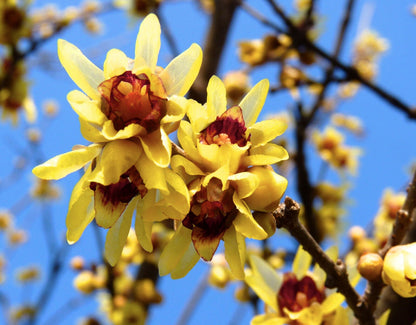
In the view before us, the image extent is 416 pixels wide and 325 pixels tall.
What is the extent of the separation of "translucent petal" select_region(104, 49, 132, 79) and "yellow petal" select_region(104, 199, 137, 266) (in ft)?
0.61

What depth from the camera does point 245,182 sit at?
56cm

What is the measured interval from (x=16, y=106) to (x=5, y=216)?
215 cm

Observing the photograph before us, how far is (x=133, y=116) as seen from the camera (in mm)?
604

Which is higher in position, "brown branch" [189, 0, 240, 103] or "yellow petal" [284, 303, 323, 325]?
"brown branch" [189, 0, 240, 103]

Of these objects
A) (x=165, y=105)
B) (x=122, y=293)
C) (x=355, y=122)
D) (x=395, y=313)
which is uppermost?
(x=355, y=122)

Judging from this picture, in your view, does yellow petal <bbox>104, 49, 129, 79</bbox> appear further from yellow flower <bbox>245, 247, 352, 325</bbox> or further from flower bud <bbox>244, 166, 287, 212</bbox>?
yellow flower <bbox>245, 247, 352, 325</bbox>

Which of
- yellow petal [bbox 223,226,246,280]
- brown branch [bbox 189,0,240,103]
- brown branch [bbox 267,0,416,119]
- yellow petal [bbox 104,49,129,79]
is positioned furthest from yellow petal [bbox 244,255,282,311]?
brown branch [bbox 189,0,240,103]

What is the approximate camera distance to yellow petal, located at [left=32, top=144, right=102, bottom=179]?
0.58 metres

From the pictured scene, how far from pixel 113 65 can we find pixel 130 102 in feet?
0.21

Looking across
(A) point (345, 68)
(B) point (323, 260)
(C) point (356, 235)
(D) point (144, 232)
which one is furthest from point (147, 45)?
(C) point (356, 235)

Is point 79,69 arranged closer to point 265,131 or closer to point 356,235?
point 265,131

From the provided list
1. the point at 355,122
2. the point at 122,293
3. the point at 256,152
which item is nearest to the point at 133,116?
the point at 256,152

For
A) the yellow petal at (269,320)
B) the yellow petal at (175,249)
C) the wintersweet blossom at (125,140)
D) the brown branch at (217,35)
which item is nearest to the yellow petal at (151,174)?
the wintersweet blossom at (125,140)

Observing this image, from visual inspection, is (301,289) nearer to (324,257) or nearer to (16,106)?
(324,257)
